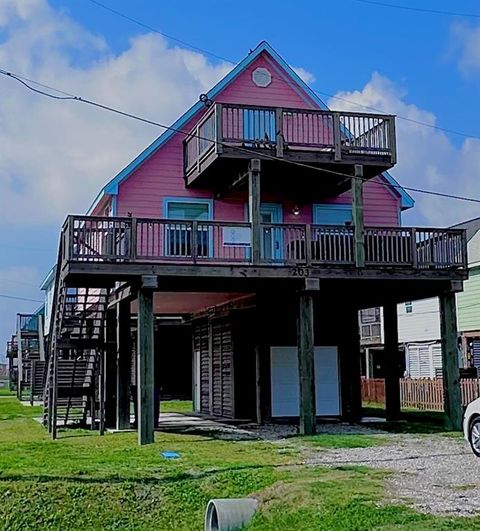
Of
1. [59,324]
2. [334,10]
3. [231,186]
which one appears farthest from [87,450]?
[334,10]

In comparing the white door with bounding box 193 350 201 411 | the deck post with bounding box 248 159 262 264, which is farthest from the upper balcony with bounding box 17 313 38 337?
the deck post with bounding box 248 159 262 264

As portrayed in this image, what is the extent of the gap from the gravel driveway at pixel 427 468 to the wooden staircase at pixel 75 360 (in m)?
6.43

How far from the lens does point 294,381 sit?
70.0 feet

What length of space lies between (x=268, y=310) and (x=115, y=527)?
1181 centimetres

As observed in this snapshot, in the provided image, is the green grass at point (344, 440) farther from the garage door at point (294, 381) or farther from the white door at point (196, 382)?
the white door at point (196, 382)

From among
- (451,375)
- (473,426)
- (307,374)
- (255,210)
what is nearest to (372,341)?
(451,375)

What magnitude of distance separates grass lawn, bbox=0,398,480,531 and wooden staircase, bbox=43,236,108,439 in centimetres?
428

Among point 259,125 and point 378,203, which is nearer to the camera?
point 259,125

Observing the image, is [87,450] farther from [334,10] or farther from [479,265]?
[479,265]

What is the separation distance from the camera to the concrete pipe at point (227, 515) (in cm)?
862

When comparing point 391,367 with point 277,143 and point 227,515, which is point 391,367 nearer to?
point 277,143

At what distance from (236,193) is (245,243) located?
122 inches

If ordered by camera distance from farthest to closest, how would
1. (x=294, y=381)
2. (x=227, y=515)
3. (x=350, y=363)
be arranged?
(x=350, y=363), (x=294, y=381), (x=227, y=515)

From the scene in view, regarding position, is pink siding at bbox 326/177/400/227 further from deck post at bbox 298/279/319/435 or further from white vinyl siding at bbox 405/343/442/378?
white vinyl siding at bbox 405/343/442/378
